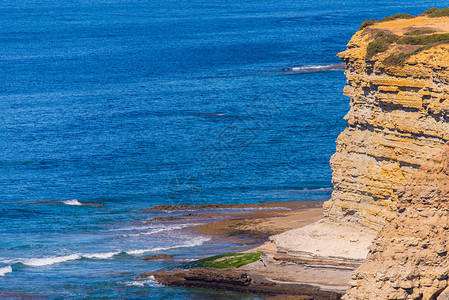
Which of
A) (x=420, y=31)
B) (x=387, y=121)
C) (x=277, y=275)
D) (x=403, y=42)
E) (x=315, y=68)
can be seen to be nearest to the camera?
(x=387, y=121)

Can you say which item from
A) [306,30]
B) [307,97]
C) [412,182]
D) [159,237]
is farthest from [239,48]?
[412,182]

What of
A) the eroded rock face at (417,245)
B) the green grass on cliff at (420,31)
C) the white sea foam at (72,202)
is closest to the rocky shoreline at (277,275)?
the green grass on cliff at (420,31)

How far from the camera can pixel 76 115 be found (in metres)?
108

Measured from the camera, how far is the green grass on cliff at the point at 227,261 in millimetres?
44812

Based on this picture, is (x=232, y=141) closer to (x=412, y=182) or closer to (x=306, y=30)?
(x=412, y=182)

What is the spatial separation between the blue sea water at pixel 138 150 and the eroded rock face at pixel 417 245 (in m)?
16.7

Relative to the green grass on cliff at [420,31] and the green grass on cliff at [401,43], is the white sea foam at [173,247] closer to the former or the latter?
the green grass on cliff at [401,43]

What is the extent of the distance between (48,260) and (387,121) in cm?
2662

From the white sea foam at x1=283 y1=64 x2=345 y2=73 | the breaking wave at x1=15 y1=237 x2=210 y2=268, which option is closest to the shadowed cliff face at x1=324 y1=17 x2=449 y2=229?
the breaking wave at x1=15 y1=237 x2=210 y2=268

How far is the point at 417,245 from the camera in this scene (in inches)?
972

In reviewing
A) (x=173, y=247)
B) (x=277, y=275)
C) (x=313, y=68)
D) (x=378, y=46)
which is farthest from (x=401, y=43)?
(x=313, y=68)

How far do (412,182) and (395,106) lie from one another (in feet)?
50.3

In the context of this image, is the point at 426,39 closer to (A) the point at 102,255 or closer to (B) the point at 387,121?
(B) the point at 387,121

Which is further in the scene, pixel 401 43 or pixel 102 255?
pixel 102 255
